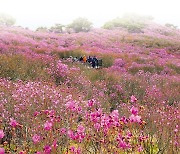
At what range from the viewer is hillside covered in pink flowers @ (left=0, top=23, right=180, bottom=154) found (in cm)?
470

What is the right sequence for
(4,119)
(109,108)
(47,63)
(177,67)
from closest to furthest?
(4,119)
(109,108)
(47,63)
(177,67)

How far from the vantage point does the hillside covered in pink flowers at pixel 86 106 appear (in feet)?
15.4

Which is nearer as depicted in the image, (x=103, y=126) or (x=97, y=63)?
(x=103, y=126)

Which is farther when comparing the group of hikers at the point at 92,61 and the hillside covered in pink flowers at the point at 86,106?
the group of hikers at the point at 92,61

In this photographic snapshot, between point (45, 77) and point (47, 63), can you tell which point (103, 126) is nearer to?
point (45, 77)

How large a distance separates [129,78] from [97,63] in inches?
126

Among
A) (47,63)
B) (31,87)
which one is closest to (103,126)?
(31,87)

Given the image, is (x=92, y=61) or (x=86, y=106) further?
(x=92, y=61)

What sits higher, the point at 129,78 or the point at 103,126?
the point at 103,126

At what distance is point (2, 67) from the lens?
10.8m

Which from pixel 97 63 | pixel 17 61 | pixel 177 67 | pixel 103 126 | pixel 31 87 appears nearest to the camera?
pixel 103 126

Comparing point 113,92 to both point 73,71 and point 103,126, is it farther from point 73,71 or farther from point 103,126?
point 103,126

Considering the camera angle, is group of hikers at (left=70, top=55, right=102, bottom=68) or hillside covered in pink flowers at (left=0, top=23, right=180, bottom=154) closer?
hillside covered in pink flowers at (left=0, top=23, right=180, bottom=154)

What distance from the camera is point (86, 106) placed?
8.21 meters
